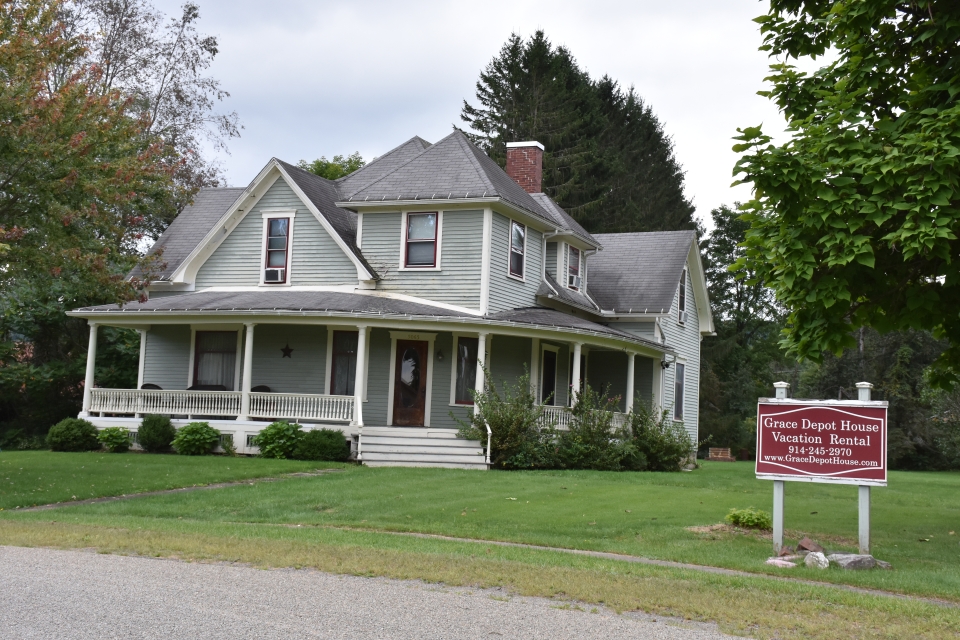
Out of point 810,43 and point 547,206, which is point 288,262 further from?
point 810,43

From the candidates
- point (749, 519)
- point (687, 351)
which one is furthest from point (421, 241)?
point (749, 519)

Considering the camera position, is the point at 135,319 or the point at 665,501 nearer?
the point at 665,501

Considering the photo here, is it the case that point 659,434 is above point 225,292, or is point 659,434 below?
below

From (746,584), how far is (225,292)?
62.0 ft

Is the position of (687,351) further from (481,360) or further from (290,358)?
(290,358)

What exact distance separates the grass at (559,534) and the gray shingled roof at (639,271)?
28.5ft

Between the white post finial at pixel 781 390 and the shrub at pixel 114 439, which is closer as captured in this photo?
the white post finial at pixel 781 390

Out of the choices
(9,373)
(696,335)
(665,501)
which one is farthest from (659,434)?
(9,373)

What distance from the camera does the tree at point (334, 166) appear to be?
42.4 metres

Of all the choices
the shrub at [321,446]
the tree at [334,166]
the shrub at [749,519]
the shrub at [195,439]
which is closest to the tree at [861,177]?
the shrub at [749,519]

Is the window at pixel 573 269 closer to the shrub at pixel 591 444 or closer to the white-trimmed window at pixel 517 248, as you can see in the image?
the white-trimmed window at pixel 517 248

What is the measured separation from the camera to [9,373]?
2816 cm

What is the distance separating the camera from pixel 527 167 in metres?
30.1

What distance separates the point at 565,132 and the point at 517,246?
2574 cm
